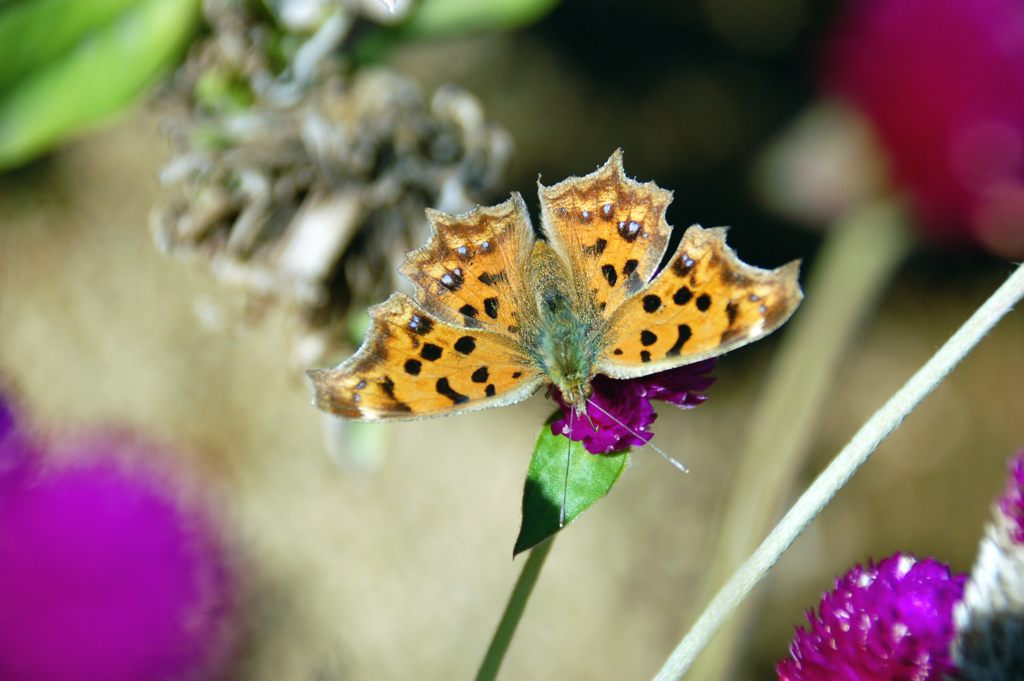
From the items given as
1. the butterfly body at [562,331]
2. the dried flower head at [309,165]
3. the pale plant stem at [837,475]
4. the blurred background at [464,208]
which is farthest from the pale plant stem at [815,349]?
the pale plant stem at [837,475]

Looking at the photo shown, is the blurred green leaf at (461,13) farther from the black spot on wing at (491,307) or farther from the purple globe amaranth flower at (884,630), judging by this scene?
the purple globe amaranth flower at (884,630)

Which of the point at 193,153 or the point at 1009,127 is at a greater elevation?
the point at 1009,127

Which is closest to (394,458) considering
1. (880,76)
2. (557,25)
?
(557,25)

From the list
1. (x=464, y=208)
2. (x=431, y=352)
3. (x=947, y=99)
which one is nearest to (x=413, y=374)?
(x=431, y=352)

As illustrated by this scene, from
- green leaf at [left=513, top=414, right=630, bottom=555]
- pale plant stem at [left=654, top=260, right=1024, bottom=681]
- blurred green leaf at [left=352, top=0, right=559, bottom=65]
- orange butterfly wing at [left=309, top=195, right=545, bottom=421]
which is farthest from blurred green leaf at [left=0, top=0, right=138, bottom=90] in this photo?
pale plant stem at [left=654, top=260, right=1024, bottom=681]

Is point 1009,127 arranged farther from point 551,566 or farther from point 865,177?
point 551,566

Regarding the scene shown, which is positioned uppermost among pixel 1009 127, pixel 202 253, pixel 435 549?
pixel 1009 127

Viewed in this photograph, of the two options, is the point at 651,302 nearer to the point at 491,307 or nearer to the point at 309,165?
the point at 491,307

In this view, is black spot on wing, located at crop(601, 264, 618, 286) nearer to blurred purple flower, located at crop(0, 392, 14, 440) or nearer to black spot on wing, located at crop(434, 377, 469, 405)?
black spot on wing, located at crop(434, 377, 469, 405)
